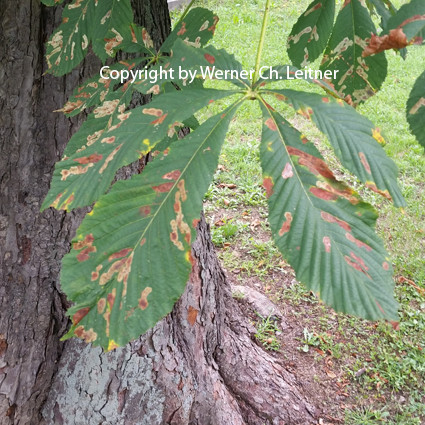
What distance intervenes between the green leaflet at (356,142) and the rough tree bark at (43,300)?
29.6 inches

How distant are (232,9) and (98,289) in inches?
209

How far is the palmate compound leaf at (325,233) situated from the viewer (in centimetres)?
62

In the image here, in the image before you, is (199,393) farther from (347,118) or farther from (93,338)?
(347,118)

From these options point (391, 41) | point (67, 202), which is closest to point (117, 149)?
point (67, 202)

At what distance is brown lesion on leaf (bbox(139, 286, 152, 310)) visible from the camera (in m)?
0.65

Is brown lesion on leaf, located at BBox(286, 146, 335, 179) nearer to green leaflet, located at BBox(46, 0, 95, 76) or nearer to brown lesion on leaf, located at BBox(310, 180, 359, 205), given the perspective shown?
brown lesion on leaf, located at BBox(310, 180, 359, 205)

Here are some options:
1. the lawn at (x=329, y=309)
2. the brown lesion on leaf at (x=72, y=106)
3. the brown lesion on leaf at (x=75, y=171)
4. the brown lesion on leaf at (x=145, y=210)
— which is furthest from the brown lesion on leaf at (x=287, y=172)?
the lawn at (x=329, y=309)

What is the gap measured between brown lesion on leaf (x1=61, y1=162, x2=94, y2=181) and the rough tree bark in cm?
57

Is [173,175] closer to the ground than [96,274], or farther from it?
farther from it

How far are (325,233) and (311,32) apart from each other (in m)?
0.77

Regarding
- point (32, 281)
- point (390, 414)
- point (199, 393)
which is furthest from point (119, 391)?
point (390, 414)

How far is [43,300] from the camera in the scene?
131 centimetres

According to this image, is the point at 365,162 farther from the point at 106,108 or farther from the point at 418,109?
the point at 106,108

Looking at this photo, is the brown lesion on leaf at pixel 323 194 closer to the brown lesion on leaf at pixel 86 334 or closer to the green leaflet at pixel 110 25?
the brown lesion on leaf at pixel 86 334
